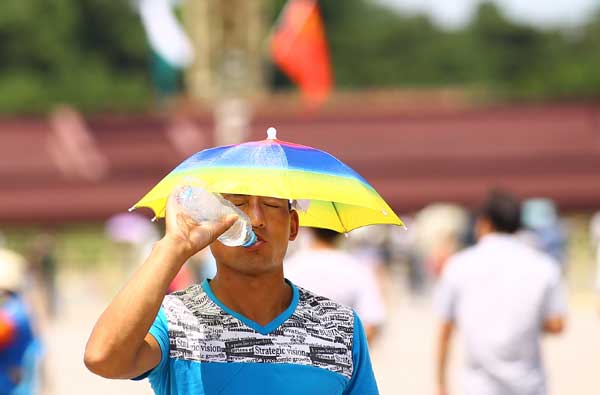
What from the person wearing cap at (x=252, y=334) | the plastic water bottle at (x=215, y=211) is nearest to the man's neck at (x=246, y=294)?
the person wearing cap at (x=252, y=334)

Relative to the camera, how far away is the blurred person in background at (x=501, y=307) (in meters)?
5.28

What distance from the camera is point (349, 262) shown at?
5.88m

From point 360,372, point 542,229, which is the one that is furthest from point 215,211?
point 542,229

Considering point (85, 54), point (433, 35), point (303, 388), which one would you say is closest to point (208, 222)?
point (303, 388)

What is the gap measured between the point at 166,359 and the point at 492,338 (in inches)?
112

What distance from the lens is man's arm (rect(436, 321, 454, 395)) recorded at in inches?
224

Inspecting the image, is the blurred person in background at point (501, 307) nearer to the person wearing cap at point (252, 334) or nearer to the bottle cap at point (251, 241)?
the person wearing cap at point (252, 334)

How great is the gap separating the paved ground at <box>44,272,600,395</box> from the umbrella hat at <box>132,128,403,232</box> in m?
5.02

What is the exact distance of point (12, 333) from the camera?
19.4 ft

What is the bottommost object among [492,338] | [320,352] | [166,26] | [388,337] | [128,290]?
[388,337]

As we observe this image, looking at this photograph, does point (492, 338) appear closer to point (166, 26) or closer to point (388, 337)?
point (388, 337)

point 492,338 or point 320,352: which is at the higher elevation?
point 320,352

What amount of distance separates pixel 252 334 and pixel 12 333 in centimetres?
337

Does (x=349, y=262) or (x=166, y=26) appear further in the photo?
(x=166, y=26)
